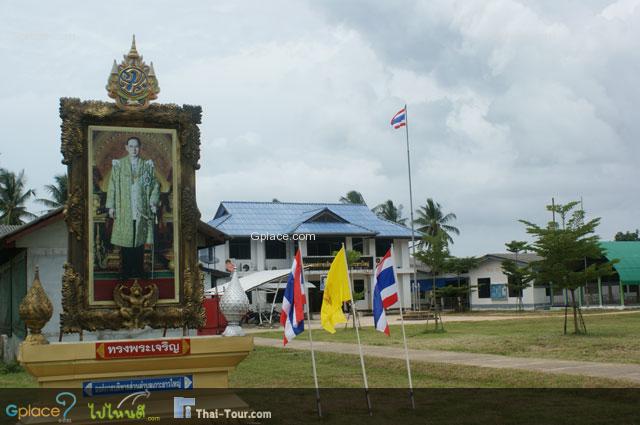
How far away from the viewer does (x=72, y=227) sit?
1088 centimetres

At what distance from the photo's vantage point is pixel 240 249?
169 feet

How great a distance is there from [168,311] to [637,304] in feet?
164

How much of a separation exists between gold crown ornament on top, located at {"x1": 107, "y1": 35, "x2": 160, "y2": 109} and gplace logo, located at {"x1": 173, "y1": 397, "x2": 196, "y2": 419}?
448 centimetres

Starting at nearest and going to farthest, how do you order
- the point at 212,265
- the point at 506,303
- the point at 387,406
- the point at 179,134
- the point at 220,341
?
the point at 220,341 < the point at 179,134 < the point at 387,406 < the point at 212,265 < the point at 506,303

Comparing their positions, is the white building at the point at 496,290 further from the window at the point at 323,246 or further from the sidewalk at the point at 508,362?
the sidewalk at the point at 508,362

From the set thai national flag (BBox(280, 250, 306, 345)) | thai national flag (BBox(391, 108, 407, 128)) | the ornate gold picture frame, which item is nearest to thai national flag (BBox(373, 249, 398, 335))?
thai national flag (BBox(280, 250, 306, 345))

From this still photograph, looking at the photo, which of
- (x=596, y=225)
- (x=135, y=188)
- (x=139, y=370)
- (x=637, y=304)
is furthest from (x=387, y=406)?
(x=637, y=304)

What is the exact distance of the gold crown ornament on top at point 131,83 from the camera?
11211 millimetres

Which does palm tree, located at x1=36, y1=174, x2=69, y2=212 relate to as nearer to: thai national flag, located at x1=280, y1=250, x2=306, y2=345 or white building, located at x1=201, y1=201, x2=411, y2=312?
white building, located at x1=201, y1=201, x2=411, y2=312

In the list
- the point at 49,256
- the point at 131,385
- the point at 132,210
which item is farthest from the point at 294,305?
the point at 49,256

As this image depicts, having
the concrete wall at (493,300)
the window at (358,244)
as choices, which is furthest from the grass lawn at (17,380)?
the concrete wall at (493,300)

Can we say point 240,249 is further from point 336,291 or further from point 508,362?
point 336,291

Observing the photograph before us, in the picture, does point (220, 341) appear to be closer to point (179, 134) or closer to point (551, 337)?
point (179, 134)

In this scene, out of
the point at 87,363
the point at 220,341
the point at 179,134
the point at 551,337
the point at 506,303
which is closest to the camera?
the point at 87,363
